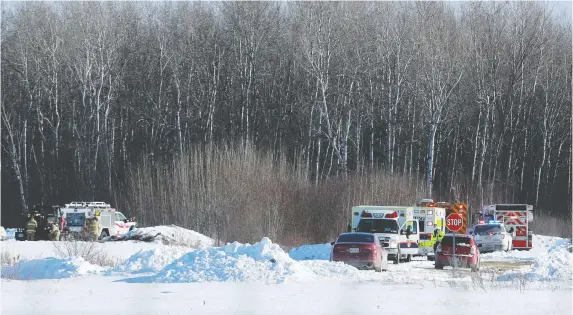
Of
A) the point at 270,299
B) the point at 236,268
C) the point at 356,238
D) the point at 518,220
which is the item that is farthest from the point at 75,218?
the point at 270,299

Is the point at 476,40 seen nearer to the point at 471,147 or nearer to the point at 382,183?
the point at 471,147

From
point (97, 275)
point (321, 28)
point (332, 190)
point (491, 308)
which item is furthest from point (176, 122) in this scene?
point (491, 308)

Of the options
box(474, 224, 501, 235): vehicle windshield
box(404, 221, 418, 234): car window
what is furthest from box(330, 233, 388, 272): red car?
box(474, 224, 501, 235): vehicle windshield

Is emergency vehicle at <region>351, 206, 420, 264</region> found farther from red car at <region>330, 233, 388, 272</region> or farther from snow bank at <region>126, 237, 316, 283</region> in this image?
snow bank at <region>126, 237, 316, 283</region>

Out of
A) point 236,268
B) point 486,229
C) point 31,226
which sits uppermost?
point 236,268

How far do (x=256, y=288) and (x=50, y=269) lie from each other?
7.76 meters

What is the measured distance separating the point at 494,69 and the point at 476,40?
3149 mm

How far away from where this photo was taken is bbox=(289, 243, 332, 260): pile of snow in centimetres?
4122

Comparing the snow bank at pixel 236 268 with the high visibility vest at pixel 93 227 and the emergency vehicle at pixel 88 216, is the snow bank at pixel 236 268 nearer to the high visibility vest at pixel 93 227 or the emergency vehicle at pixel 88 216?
the high visibility vest at pixel 93 227

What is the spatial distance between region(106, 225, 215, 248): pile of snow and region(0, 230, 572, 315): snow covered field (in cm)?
1378

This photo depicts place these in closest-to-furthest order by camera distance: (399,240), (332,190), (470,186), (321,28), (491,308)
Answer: (491,308) < (399,240) < (332,190) < (321,28) < (470,186)

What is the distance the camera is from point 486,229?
49219 millimetres

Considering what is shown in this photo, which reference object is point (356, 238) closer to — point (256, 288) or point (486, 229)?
point (256, 288)

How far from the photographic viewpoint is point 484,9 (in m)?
72.8
